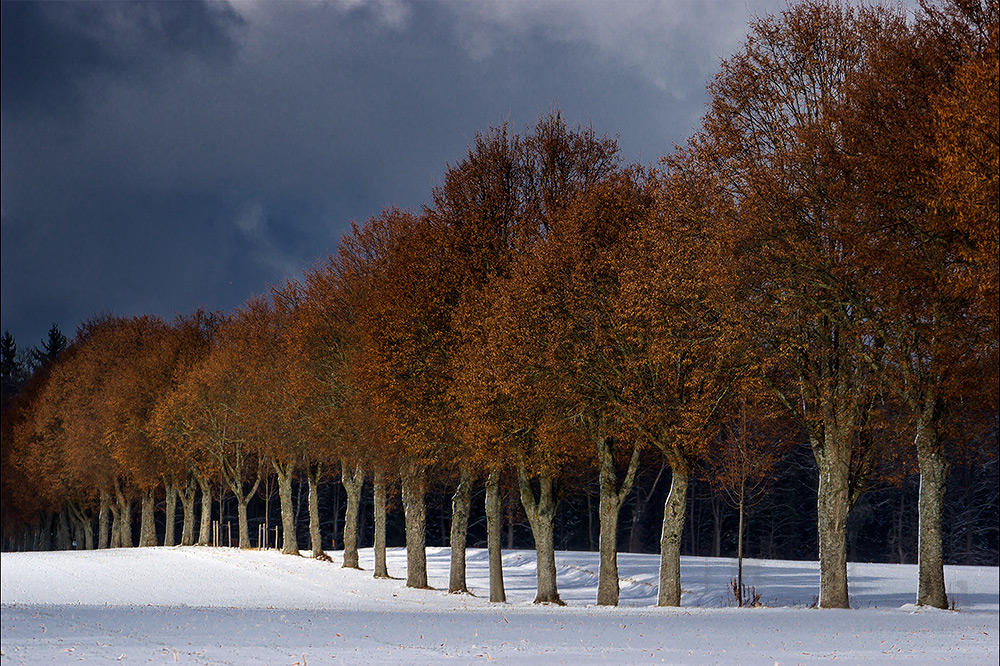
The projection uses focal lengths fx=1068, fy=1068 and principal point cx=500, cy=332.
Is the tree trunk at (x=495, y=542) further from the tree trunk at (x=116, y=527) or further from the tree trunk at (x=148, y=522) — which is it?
the tree trunk at (x=116, y=527)

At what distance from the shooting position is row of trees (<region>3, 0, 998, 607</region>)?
80.3ft

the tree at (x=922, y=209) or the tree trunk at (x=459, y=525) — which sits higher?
the tree at (x=922, y=209)

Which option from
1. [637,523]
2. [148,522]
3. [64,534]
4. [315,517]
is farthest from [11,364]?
[315,517]

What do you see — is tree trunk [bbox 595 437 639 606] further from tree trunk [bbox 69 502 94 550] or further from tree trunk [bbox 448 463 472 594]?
tree trunk [bbox 69 502 94 550]

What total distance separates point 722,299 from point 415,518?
2021cm

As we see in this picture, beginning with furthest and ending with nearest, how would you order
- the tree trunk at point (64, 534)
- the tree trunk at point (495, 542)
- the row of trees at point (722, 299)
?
1. the tree trunk at point (64, 534)
2. the tree trunk at point (495, 542)
3. the row of trees at point (722, 299)

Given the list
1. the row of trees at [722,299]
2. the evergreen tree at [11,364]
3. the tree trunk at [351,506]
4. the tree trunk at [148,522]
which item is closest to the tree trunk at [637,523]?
the tree trunk at [148,522]

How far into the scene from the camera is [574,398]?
3153cm

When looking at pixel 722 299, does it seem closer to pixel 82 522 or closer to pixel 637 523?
pixel 637 523

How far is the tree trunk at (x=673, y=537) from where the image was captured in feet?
106

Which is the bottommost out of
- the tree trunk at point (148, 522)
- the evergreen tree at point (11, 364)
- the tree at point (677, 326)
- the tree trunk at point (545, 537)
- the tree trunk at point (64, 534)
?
the tree trunk at point (64, 534)

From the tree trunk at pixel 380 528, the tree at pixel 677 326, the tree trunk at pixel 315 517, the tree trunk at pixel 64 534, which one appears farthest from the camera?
the tree trunk at pixel 64 534

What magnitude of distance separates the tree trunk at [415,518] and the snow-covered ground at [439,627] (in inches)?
58.4

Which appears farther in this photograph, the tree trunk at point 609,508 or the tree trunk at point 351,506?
the tree trunk at point 351,506
